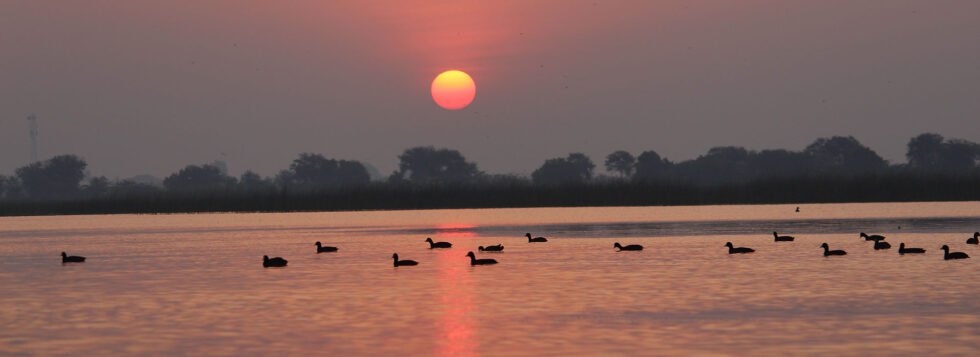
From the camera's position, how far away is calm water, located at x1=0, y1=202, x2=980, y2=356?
614 inches

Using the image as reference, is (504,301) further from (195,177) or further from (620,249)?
(195,177)

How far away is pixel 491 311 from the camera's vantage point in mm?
19312

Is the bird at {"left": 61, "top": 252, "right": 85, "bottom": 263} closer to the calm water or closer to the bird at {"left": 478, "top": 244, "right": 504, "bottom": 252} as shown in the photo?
the calm water

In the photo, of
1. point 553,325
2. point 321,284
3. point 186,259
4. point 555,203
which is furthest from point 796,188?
point 553,325

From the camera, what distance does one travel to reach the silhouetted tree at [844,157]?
173750 mm

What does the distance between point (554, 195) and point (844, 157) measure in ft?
366

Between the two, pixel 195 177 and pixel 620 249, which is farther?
pixel 195 177

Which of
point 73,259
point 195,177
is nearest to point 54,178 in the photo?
point 195,177

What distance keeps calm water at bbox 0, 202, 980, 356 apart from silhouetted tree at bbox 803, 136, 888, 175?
139641mm

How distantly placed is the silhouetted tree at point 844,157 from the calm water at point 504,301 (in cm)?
13964

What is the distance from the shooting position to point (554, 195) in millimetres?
78250

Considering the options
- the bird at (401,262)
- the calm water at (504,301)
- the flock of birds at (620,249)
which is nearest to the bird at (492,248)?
the flock of birds at (620,249)

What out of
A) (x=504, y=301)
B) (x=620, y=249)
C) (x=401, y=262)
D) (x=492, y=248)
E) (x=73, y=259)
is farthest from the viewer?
(x=620, y=249)

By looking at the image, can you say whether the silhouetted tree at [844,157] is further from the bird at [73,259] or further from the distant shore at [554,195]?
the bird at [73,259]
